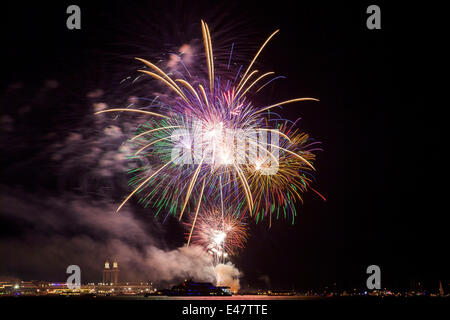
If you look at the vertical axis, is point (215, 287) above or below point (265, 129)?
below
